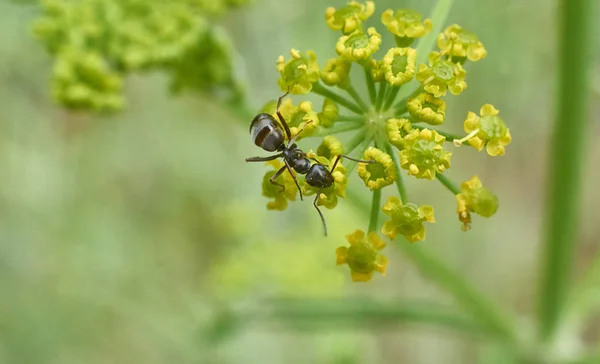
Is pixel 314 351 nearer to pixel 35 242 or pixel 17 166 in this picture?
pixel 35 242

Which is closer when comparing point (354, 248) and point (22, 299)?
point (354, 248)

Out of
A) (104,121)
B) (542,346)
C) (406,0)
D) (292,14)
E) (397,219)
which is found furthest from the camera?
(104,121)

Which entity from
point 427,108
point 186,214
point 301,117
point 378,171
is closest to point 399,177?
point 378,171

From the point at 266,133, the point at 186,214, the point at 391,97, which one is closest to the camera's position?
the point at 391,97

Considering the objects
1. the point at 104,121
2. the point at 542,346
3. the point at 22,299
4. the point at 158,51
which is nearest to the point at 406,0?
the point at 158,51

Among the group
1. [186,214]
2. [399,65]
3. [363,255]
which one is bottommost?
[363,255]

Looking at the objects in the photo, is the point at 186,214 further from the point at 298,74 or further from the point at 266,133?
the point at 298,74
